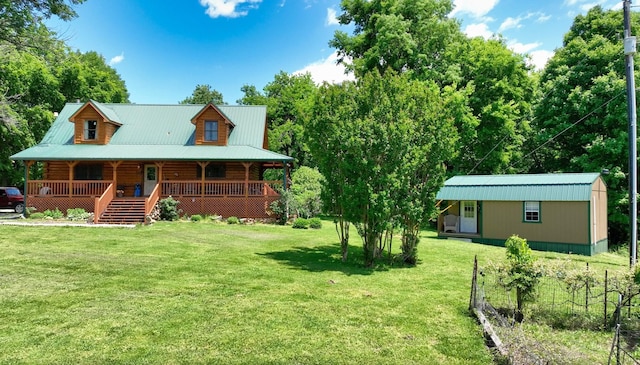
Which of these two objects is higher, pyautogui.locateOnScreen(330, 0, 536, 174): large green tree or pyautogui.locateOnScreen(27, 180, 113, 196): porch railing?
pyautogui.locateOnScreen(330, 0, 536, 174): large green tree

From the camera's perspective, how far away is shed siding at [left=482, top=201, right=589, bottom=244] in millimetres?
17359

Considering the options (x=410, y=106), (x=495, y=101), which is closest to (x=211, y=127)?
(x=410, y=106)

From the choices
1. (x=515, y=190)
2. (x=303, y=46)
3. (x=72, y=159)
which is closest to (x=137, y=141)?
(x=72, y=159)

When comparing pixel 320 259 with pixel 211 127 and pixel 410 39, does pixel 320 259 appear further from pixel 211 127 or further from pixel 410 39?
pixel 410 39

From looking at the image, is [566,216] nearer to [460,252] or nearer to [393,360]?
[460,252]

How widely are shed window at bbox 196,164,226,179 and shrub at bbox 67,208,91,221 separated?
6.60m

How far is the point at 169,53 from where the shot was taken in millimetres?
31562

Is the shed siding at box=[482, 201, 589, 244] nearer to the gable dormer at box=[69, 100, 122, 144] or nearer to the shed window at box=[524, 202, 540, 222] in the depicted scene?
the shed window at box=[524, 202, 540, 222]

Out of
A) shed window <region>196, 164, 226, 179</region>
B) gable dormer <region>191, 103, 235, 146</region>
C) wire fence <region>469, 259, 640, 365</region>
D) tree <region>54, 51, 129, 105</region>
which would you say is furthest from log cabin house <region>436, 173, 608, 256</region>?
tree <region>54, 51, 129, 105</region>

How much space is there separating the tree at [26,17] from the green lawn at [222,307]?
20.0ft

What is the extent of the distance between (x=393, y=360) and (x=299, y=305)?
8.56 feet

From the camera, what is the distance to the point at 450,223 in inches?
→ 880

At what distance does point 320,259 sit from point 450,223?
12.4m

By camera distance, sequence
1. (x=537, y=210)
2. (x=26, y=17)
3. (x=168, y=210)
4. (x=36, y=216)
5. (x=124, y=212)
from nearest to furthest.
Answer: (x=26, y=17), (x=537, y=210), (x=124, y=212), (x=36, y=216), (x=168, y=210)
